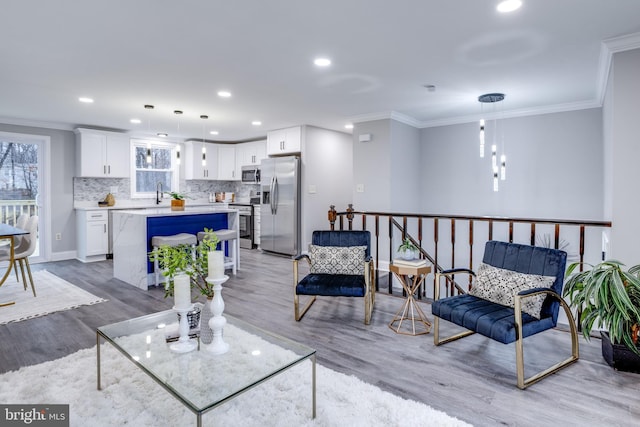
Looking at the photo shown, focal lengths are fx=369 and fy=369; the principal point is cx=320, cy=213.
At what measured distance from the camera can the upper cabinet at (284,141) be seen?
684 cm

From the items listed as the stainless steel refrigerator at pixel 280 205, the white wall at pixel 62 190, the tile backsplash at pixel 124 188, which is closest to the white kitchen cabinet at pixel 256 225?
the stainless steel refrigerator at pixel 280 205

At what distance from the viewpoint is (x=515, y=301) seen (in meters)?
2.39

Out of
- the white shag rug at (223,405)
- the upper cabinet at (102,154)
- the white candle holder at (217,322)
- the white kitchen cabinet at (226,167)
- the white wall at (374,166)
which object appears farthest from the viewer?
the white kitchen cabinet at (226,167)

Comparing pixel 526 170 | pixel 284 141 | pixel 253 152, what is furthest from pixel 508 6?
pixel 253 152

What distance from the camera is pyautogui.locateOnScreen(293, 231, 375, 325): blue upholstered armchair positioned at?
3408 millimetres

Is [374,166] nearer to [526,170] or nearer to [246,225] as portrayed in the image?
[526,170]

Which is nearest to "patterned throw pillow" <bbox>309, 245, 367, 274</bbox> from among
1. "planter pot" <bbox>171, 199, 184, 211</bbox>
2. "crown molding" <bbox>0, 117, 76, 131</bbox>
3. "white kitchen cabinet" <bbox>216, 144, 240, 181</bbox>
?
"planter pot" <bbox>171, 199, 184, 211</bbox>

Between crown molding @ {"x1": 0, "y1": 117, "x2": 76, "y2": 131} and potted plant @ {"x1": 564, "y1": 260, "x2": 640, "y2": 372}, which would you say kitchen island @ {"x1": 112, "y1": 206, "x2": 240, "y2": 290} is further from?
potted plant @ {"x1": 564, "y1": 260, "x2": 640, "y2": 372}

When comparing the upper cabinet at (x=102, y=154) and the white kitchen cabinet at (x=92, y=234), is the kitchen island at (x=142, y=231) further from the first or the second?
the upper cabinet at (x=102, y=154)

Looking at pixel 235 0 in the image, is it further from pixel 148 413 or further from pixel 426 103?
pixel 426 103

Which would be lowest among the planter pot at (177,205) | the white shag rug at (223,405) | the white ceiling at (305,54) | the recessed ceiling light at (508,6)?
the white shag rug at (223,405)

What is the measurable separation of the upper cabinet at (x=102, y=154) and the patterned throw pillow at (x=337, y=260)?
515 cm

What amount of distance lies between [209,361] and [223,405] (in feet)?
1.15

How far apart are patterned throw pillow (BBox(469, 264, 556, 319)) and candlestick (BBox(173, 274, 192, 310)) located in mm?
2174
